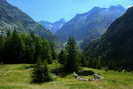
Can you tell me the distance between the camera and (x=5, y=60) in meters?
92.4

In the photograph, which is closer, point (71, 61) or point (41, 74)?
point (41, 74)

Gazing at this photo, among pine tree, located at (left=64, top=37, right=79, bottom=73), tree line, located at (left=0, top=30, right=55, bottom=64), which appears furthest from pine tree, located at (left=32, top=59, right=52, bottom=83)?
tree line, located at (left=0, top=30, right=55, bottom=64)

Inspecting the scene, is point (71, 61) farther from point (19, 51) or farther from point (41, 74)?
point (19, 51)

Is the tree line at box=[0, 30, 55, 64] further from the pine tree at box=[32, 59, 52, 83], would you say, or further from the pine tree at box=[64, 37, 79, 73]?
the pine tree at box=[32, 59, 52, 83]

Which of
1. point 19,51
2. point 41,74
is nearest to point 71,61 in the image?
point 41,74

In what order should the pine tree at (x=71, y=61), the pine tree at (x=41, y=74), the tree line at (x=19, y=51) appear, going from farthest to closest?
1. the tree line at (x=19, y=51)
2. the pine tree at (x=71, y=61)
3. the pine tree at (x=41, y=74)

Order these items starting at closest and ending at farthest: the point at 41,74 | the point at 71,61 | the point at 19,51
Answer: the point at 41,74 → the point at 71,61 → the point at 19,51

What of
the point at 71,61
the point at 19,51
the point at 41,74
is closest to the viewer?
the point at 41,74

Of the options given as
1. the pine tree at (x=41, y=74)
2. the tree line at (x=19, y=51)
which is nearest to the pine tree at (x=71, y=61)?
the tree line at (x=19, y=51)

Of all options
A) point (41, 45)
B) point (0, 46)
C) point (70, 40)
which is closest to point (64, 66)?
point (70, 40)

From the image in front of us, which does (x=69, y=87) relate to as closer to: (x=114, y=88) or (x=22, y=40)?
(x=114, y=88)

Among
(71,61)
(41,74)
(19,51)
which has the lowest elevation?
(41,74)

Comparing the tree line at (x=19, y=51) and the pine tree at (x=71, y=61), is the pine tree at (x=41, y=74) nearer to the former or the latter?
the pine tree at (x=71, y=61)

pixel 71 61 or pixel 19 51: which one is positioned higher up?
pixel 19 51
